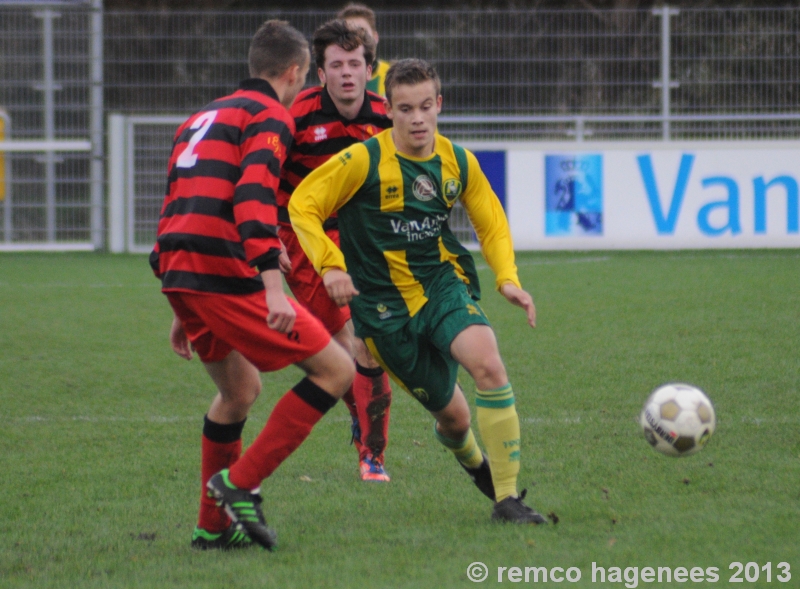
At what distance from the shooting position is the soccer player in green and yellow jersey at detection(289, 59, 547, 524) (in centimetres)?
378

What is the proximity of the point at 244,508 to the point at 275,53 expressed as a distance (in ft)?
4.73

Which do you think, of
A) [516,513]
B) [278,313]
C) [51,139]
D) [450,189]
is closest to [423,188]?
[450,189]

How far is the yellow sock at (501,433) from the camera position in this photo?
3.72m

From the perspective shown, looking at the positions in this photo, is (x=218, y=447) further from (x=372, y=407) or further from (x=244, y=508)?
(x=372, y=407)

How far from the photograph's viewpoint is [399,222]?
3.97 metres

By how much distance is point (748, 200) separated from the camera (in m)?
12.6

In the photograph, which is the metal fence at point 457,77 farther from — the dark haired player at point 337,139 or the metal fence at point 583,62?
the dark haired player at point 337,139

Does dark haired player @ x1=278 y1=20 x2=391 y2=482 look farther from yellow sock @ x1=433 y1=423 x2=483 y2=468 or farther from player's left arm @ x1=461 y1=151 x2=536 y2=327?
player's left arm @ x1=461 y1=151 x2=536 y2=327

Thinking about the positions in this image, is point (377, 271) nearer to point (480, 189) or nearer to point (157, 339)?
point (480, 189)

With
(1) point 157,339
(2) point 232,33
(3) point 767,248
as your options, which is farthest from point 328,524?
(2) point 232,33

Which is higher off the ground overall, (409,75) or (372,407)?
(409,75)

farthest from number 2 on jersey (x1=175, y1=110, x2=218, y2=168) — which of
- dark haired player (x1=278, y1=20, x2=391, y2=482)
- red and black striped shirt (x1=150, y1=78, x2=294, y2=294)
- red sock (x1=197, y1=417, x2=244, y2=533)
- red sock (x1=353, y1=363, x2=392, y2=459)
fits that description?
red sock (x1=353, y1=363, x2=392, y2=459)

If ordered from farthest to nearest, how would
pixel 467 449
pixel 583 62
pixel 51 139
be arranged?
pixel 51 139 < pixel 583 62 < pixel 467 449

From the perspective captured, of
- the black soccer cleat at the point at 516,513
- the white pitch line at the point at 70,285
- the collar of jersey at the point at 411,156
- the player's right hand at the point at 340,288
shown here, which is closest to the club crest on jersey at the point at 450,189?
the collar of jersey at the point at 411,156
